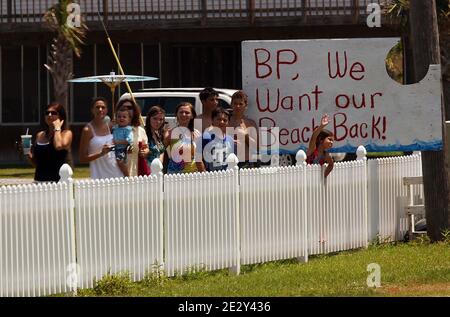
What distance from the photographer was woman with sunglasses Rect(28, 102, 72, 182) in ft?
43.9

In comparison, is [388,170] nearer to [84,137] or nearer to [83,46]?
[84,137]

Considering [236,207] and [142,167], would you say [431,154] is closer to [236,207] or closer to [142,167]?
[236,207]

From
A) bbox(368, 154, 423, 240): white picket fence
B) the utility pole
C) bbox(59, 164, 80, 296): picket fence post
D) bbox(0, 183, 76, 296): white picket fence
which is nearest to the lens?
bbox(0, 183, 76, 296): white picket fence

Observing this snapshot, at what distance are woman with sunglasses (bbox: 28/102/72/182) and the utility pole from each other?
15.9 ft

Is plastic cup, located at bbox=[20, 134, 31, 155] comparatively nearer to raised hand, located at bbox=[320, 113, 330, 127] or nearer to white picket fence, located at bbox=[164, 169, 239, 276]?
raised hand, located at bbox=[320, 113, 330, 127]

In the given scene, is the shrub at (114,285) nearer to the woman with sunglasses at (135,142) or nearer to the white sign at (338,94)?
the woman with sunglasses at (135,142)

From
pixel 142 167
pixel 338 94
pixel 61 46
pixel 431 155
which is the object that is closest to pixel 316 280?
pixel 142 167

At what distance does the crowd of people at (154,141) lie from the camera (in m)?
13.5

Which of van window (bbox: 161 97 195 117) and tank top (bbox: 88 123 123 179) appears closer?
tank top (bbox: 88 123 123 179)

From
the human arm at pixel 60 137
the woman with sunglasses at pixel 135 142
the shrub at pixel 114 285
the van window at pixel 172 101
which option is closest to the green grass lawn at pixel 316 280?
the shrub at pixel 114 285

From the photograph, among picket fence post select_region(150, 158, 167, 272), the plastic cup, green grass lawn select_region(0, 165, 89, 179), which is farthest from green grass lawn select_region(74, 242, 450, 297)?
the plastic cup

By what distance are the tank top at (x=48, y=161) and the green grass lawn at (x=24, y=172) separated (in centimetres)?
1681

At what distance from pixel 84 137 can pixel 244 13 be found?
21276 mm

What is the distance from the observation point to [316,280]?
42.9 feet
